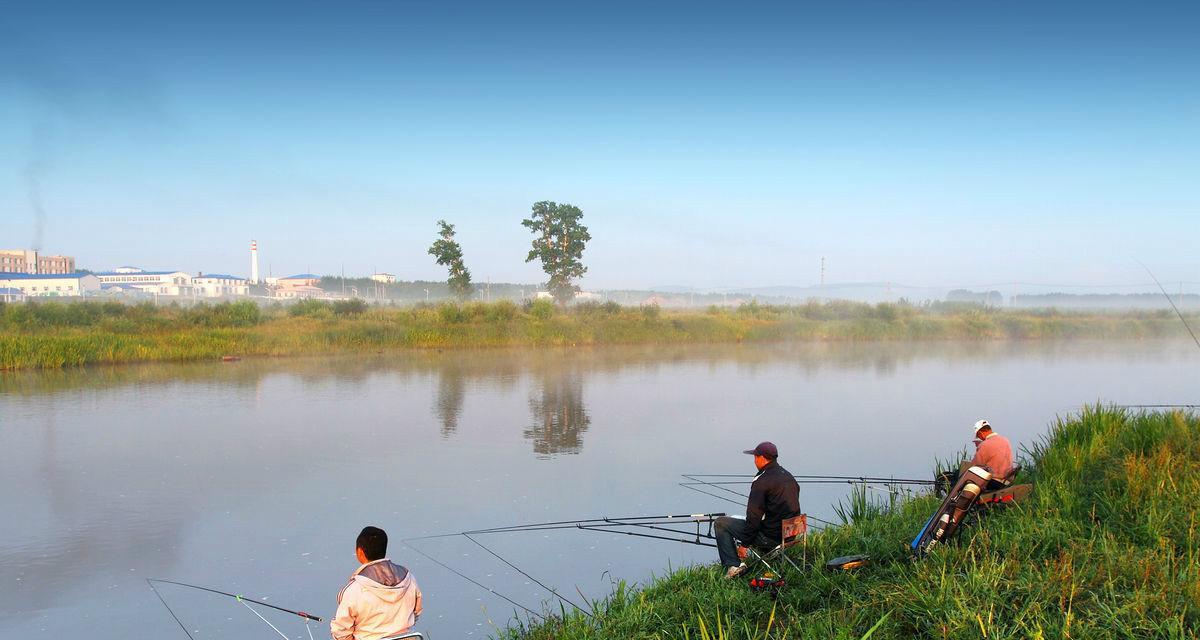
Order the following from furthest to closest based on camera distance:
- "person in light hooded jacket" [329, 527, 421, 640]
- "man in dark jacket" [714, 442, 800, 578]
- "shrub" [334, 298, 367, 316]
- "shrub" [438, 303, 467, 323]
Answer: "shrub" [334, 298, 367, 316]
"shrub" [438, 303, 467, 323]
"man in dark jacket" [714, 442, 800, 578]
"person in light hooded jacket" [329, 527, 421, 640]

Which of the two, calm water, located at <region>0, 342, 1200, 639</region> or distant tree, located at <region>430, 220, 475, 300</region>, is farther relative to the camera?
distant tree, located at <region>430, 220, 475, 300</region>

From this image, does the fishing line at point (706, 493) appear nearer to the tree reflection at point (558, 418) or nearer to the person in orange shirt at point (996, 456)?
the tree reflection at point (558, 418)

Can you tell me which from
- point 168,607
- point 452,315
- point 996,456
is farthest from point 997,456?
point 452,315

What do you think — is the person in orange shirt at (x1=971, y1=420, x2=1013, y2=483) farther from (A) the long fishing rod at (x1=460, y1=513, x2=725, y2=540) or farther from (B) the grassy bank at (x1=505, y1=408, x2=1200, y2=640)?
(A) the long fishing rod at (x1=460, y1=513, x2=725, y2=540)

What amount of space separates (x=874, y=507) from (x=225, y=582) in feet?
18.6

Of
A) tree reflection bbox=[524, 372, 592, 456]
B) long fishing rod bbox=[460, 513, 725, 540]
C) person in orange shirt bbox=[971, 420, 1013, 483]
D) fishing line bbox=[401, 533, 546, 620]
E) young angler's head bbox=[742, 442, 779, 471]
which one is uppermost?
young angler's head bbox=[742, 442, 779, 471]

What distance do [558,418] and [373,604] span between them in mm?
10651

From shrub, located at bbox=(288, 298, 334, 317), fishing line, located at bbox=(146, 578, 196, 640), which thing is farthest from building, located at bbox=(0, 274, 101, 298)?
fishing line, located at bbox=(146, 578, 196, 640)

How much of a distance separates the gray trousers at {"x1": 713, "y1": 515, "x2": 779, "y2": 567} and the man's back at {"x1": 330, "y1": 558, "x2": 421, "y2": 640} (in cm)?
251

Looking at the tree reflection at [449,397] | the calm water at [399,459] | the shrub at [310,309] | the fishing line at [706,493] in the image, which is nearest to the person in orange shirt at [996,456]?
the calm water at [399,459]

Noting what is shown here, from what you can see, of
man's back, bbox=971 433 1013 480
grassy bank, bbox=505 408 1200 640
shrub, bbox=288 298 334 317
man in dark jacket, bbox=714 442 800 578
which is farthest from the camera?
shrub, bbox=288 298 334 317

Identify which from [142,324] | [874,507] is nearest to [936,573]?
[874,507]

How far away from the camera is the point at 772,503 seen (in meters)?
5.38

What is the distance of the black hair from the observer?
386 cm
